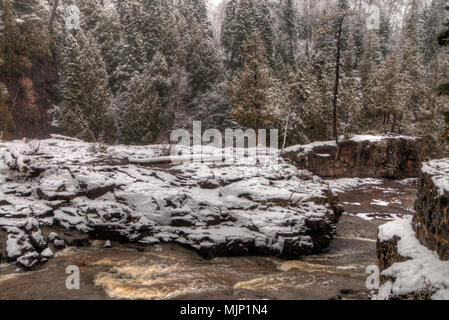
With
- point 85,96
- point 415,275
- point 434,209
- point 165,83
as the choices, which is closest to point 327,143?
point 165,83

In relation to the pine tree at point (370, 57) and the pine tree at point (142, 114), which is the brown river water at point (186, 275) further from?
the pine tree at point (370, 57)

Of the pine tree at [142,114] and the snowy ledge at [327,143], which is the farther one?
the pine tree at [142,114]

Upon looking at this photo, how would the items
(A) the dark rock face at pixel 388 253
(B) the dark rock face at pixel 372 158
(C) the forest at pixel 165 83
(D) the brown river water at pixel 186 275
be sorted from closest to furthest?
(A) the dark rock face at pixel 388 253, (D) the brown river water at pixel 186 275, (C) the forest at pixel 165 83, (B) the dark rock face at pixel 372 158

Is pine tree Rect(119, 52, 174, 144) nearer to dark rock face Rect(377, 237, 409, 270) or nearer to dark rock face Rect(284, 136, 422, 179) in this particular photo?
dark rock face Rect(284, 136, 422, 179)

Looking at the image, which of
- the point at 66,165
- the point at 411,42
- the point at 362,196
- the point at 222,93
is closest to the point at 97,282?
the point at 66,165

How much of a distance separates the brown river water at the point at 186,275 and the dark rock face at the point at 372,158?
1377 centimetres

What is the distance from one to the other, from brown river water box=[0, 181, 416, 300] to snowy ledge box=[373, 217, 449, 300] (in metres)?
1.83

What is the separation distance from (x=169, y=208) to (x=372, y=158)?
20540 mm

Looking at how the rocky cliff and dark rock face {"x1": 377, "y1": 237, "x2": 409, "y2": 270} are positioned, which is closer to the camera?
the rocky cliff

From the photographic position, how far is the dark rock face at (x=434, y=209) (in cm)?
486

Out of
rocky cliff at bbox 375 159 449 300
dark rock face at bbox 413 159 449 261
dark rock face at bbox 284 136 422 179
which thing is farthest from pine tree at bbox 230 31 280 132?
dark rock face at bbox 413 159 449 261

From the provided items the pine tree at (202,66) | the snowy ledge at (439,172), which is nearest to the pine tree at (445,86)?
the snowy ledge at (439,172)

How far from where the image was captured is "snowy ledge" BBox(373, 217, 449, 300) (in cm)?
406

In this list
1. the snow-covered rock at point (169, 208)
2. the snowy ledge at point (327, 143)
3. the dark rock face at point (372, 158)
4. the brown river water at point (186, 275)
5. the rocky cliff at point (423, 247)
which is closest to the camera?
the rocky cliff at point (423, 247)
